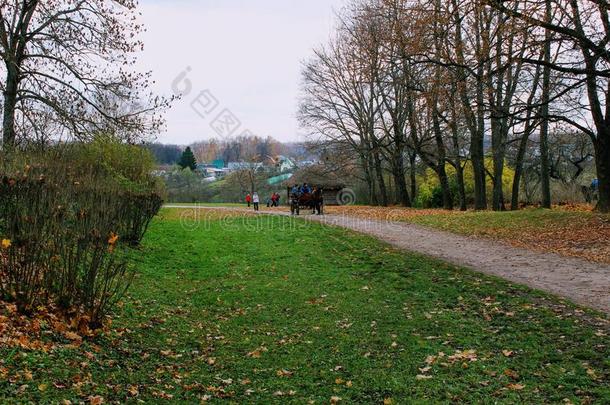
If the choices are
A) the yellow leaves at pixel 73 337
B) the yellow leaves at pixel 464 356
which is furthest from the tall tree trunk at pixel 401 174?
the yellow leaves at pixel 73 337

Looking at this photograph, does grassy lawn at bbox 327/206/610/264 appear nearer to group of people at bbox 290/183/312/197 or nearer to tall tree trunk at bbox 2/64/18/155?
group of people at bbox 290/183/312/197

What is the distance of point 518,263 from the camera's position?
36.1 feet

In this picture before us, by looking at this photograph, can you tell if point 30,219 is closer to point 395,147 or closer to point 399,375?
point 399,375

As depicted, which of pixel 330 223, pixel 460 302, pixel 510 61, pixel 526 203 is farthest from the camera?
pixel 526 203

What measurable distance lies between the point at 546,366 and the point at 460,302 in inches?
111

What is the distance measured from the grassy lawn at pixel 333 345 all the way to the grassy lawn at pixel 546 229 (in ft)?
12.7

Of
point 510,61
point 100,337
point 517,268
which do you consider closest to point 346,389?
point 100,337

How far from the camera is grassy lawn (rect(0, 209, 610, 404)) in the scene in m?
4.71

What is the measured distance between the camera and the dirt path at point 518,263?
8328mm

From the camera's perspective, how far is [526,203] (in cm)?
3238

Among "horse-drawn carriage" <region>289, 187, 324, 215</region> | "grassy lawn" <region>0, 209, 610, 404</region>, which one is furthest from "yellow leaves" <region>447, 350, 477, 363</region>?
"horse-drawn carriage" <region>289, 187, 324, 215</region>

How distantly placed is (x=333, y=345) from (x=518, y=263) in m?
6.21

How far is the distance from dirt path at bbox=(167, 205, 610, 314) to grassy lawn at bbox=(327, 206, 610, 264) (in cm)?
62

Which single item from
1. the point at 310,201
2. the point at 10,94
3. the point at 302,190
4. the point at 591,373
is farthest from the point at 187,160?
the point at 591,373
